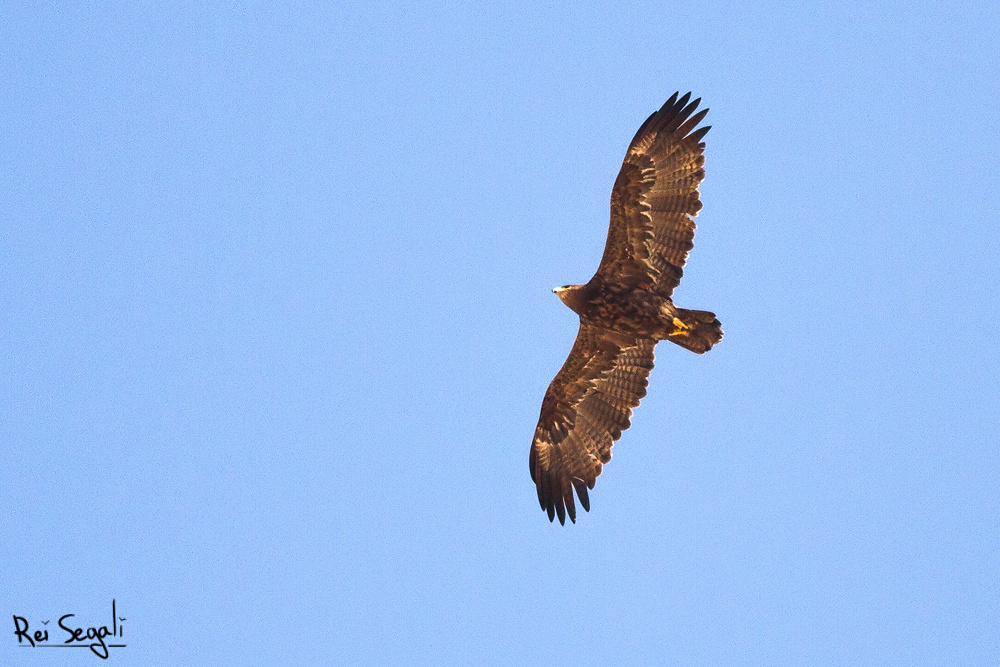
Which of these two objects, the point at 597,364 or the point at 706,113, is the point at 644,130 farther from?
the point at 597,364

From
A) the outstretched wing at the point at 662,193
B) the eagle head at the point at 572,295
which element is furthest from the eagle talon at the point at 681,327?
the eagle head at the point at 572,295

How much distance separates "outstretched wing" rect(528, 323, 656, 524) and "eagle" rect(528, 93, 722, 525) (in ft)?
0.05

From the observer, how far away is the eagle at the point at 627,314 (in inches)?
571

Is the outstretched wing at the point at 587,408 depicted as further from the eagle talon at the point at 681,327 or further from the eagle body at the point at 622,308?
the eagle talon at the point at 681,327

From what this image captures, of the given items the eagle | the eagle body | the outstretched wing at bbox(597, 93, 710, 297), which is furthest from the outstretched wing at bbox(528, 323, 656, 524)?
the outstretched wing at bbox(597, 93, 710, 297)

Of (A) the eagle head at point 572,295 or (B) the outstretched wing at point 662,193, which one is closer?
(B) the outstretched wing at point 662,193

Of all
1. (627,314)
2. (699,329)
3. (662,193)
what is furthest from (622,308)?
(662,193)

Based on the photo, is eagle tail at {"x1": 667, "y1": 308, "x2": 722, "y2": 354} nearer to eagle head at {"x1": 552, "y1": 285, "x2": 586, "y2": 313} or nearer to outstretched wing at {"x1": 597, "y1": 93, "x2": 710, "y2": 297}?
outstretched wing at {"x1": 597, "y1": 93, "x2": 710, "y2": 297}

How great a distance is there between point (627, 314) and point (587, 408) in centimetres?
164

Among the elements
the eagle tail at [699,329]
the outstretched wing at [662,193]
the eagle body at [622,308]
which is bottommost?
the eagle tail at [699,329]

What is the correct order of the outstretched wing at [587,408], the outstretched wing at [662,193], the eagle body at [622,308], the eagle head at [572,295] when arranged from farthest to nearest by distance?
the outstretched wing at [587,408] < the eagle head at [572,295] < the eagle body at [622,308] < the outstretched wing at [662,193]

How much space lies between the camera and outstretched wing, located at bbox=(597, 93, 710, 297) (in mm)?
14461

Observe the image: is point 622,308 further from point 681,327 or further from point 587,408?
point 587,408

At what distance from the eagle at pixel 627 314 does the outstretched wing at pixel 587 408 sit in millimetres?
14
